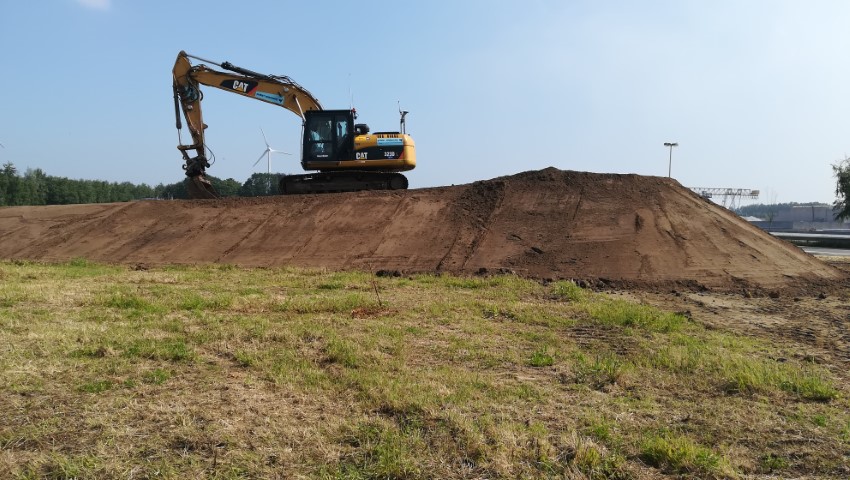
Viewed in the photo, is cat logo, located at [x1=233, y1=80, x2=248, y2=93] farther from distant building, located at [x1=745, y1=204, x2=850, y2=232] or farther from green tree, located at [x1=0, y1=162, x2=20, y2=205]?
distant building, located at [x1=745, y1=204, x2=850, y2=232]

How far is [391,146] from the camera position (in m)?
21.5

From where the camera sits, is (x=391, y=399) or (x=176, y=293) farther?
(x=176, y=293)

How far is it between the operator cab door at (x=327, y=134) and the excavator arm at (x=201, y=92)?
1013 millimetres

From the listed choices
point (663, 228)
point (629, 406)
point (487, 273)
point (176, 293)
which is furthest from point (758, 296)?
point (176, 293)

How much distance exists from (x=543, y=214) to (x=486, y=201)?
76.2 inches

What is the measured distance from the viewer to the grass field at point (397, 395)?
4.07m

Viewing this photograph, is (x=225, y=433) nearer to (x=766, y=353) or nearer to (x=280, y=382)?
(x=280, y=382)

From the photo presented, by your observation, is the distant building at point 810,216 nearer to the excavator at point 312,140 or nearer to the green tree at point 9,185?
the excavator at point 312,140

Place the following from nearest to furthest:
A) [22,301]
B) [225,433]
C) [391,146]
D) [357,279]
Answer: [225,433]
[22,301]
[357,279]
[391,146]

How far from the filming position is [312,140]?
21.1 meters

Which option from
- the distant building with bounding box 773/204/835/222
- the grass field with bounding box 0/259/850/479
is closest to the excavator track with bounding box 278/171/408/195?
the grass field with bounding box 0/259/850/479

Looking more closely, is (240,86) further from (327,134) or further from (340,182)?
(340,182)

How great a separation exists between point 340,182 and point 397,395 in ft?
56.8

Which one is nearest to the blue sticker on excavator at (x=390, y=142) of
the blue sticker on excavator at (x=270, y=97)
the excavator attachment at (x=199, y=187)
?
the blue sticker on excavator at (x=270, y=97)
